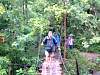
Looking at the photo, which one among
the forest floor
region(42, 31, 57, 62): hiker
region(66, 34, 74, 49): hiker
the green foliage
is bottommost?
the forest floor

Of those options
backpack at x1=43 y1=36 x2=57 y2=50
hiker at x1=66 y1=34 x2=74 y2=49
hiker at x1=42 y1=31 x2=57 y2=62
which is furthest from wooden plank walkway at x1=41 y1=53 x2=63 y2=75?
hiker at x1=66 y1=34 x2=74 y2=49

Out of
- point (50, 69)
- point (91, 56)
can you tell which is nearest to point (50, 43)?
point (50, 69)

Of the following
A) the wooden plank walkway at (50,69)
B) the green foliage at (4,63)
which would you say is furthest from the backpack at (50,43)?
the green foliage at (4,63)

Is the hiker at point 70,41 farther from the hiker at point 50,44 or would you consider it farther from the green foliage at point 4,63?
the green foliage at point 4,63

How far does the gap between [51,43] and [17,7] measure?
520 centimetres

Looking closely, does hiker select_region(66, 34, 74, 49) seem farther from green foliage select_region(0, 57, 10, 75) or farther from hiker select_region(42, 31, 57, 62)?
green foliage select_region(0, 57, 10, 75)

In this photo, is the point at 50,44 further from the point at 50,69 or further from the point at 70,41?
the point at 70,41

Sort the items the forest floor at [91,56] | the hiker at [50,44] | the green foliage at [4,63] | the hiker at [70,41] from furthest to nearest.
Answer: the forest floor at [91,56] < the hiker at [70,41] < the green foliage at [4,63] < the hiker at [50,44]

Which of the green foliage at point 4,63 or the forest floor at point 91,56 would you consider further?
the forest floor at point 91,56

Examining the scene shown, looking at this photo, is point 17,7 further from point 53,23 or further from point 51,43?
point 51,43

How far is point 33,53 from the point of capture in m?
18.8

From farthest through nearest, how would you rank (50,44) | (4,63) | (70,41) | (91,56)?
(91,56) → (70,41) → (4,63) → (50,44)

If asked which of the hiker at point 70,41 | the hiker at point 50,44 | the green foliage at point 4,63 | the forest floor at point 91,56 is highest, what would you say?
the hiker at point 50,44

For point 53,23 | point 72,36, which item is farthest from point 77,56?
point 53,23
